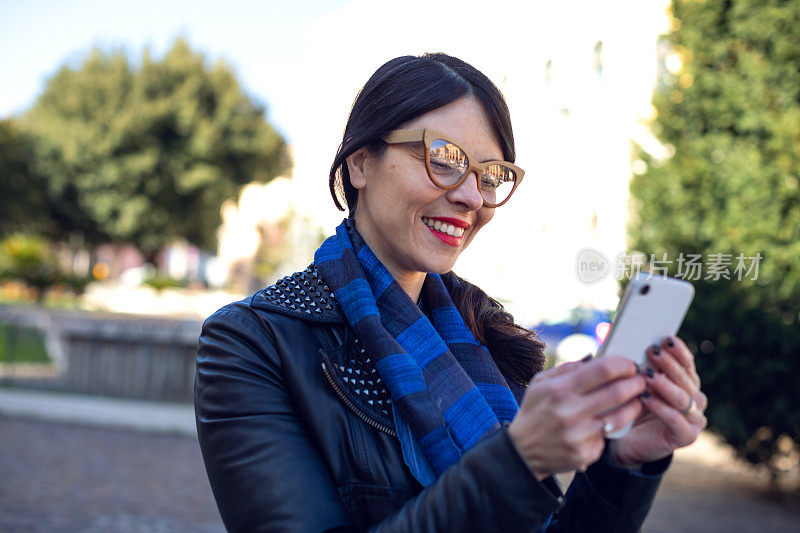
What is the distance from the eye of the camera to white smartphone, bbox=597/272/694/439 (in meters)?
1.21

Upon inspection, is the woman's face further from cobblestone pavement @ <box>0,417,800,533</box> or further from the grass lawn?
the grass lawn

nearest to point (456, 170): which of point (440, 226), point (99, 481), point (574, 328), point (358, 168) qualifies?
point (440, 226)

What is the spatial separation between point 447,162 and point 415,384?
515mm

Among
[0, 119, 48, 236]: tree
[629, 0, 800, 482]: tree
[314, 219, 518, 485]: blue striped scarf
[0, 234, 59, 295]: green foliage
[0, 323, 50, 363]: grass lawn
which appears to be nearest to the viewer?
[314, 219, 518, 485]: blue striped scarf

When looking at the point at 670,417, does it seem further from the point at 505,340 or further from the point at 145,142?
the point at 145,142

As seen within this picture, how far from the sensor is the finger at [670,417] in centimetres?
127

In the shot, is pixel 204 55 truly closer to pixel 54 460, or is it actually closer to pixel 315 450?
pixel 54 460

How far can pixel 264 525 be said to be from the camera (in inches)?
54.9

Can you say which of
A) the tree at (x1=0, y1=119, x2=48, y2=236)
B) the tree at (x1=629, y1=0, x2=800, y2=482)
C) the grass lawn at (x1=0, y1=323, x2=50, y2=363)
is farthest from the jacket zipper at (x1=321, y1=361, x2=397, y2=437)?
the tree at (x1=0, y1=119, x2=48, y2=236)

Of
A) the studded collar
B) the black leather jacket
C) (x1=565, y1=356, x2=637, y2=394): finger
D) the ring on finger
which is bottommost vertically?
the black leather jacket

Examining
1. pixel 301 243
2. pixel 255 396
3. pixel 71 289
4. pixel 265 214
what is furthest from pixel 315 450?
pixel 265 214

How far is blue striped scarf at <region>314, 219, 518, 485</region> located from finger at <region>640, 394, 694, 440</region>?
41 cm

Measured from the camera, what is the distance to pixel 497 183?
1.84 metres

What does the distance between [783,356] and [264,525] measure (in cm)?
777
